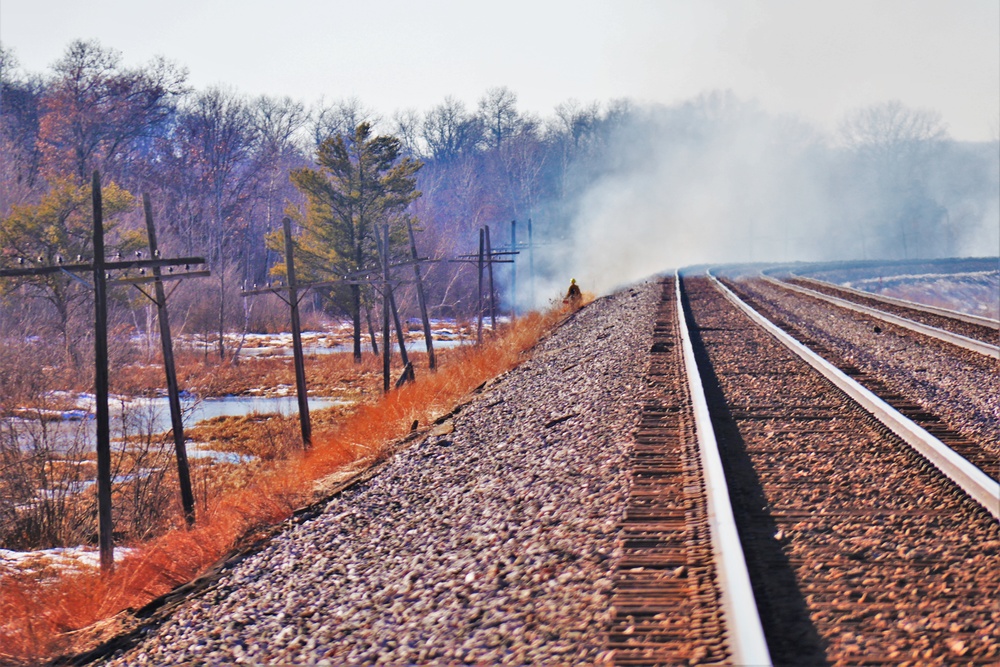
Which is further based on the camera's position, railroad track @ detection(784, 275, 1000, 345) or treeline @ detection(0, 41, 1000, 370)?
treeline @ detection(0, 41, 1000, 370)

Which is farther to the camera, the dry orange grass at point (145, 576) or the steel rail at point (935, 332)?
the steel rail at point (935, 332)

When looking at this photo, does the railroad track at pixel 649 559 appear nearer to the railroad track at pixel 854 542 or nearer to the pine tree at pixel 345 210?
the railroad track at pixel 854 542

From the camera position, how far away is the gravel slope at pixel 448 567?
459 centimetres

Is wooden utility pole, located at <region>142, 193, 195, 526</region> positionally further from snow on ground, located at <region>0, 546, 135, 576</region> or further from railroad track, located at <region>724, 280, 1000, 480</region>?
railroad track, located at <region>724, 280, 1000, 480</region>

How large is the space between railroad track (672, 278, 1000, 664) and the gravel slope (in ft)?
2.68

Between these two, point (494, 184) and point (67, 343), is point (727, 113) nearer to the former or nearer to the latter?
point (494, 184)

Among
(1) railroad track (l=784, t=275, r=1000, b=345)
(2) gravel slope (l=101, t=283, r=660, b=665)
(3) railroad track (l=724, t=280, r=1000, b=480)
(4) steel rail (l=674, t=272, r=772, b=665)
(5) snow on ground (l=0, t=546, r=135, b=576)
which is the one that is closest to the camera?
(4) steel rail (l=674, t=272, r=772, b=665)

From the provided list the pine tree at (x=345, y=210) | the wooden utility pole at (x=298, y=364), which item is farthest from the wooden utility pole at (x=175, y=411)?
the pine tree at (x=345, y=210)

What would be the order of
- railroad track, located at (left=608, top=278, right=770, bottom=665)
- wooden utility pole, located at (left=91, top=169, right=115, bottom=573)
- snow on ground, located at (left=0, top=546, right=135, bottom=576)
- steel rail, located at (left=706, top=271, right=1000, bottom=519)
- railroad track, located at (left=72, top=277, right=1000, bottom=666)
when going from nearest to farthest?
1. railroad track, located at (left=608, top=278, right=770, bottom=665)
2. railroad track, located at (left=72, top=277, right=1000, bottom=666)
3. steel rail, located at (left=706, top=271, right=1000, bottom=519)
4. snow on ground, located at (left=0, top=546, right=135, bottom=576)
5. wooden utility pole, located at (left=91, top=169, right=115, bottom=573)

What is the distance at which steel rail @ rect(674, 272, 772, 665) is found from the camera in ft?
12.2

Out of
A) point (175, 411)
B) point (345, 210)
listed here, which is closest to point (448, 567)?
point (175, 411)

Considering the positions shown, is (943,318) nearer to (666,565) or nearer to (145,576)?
(145,576)

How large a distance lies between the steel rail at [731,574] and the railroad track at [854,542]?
0.16 meters

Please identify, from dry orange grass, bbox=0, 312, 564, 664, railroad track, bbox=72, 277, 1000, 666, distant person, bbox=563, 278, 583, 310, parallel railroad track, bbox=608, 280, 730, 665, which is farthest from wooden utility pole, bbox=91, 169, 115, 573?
distant person, bbox=563, 278, 583, 310
